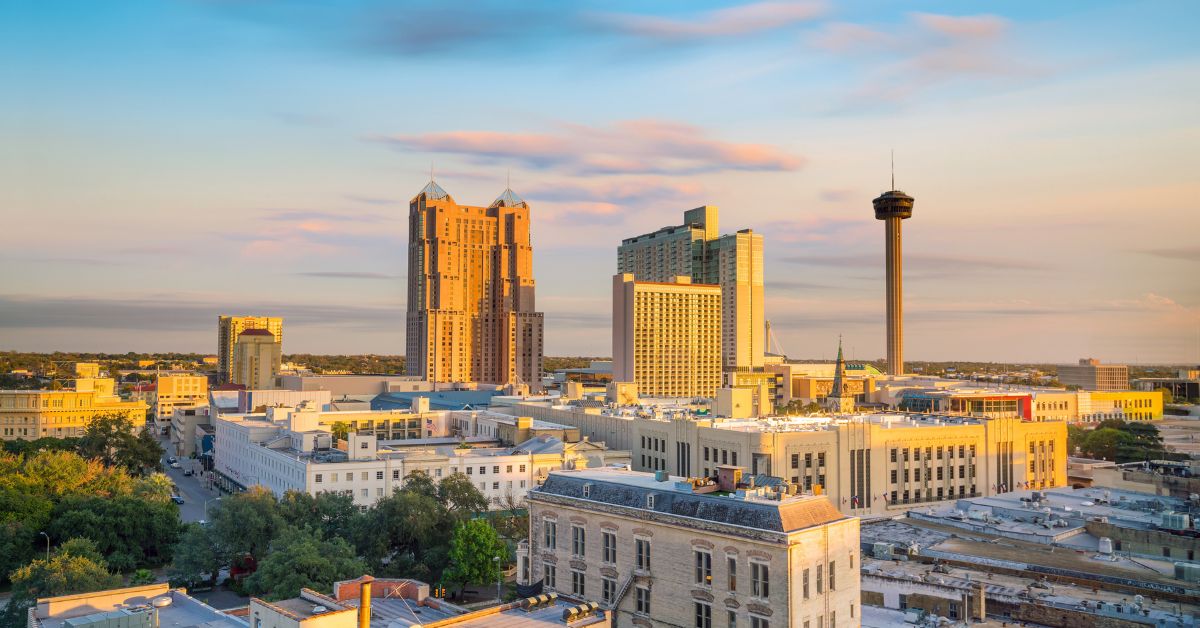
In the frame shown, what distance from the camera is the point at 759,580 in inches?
1998

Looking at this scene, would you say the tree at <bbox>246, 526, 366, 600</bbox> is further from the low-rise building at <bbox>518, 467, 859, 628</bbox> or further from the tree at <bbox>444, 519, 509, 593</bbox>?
the low-rise building at <bbox>518, 467, 859, 628</bbox>

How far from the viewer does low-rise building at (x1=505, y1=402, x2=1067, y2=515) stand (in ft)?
368

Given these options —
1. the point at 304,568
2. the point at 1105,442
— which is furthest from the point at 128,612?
the point at 1105,442

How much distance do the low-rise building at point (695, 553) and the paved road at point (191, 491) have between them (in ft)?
217

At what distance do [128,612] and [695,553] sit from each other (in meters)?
30.1

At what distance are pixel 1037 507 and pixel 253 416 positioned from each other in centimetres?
12629

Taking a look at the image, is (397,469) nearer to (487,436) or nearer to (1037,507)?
(487,436)

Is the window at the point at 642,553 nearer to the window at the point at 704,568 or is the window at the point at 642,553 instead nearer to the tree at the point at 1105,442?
the window at the point at 704,568

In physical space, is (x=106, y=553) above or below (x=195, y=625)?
below

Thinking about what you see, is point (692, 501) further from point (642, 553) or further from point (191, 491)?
point (191, 491)

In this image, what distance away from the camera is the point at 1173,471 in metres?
122

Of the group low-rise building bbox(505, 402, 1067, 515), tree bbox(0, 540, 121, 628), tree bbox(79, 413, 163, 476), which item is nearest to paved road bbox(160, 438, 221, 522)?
tree bbox(79, 413, 163, 476)

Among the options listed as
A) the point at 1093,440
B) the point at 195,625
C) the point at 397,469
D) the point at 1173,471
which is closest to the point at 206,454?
the point at 397,469

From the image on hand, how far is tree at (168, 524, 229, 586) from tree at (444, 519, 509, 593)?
23.4 meters
